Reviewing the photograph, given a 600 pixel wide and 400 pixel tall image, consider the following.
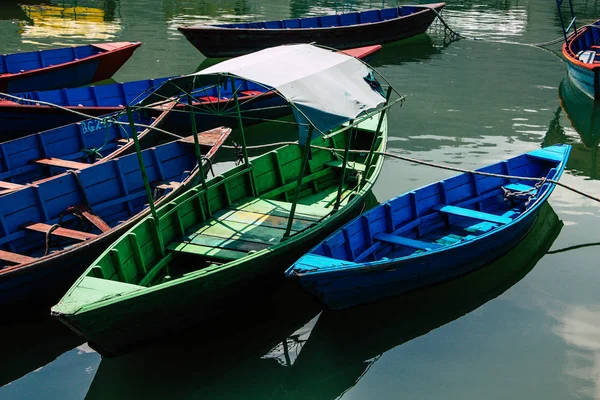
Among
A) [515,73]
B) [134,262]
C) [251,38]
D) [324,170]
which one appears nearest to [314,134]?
[134,262]

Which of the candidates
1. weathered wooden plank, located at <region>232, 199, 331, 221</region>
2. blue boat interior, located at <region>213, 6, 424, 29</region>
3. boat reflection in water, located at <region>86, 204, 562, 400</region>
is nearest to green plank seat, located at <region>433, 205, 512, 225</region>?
boat reflection in water, located at <region>86, 204, 562, 400</region>

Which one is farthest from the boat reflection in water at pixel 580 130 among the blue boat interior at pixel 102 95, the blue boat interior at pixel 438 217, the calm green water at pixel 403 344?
the blue boat interior at pixel 102 95

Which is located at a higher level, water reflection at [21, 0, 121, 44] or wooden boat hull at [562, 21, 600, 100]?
water reflection at [21, 0, 121, 44]

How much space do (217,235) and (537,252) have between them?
530cm

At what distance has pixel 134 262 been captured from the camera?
8.70 metres

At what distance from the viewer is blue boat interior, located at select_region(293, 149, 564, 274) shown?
Result: 367 inches

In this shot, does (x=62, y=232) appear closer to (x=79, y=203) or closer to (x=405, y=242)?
(x=79, y=203)

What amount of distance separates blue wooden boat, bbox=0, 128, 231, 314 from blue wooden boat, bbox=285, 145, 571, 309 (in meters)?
2.85

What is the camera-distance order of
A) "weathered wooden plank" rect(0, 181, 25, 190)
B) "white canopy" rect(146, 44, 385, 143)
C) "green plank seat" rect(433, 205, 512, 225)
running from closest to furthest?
→ "white canopy" rect(146, 44, 385, 143) → "green plank seat" rect(433, 205, 512, 225) → "weathered wooden plank" rect(0, 181, 25, 190)

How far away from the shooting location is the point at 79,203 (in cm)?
1059

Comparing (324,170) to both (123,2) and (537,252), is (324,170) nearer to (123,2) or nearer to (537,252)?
(537,252)

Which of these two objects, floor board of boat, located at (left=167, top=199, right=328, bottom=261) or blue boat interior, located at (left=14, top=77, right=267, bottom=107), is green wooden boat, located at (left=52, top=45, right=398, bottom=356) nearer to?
floor board of boat, located at (left=167, top=199, right=328, bottom=261)

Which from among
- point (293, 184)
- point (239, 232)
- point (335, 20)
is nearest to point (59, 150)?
point (293, 184)

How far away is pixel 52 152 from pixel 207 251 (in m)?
4.98
